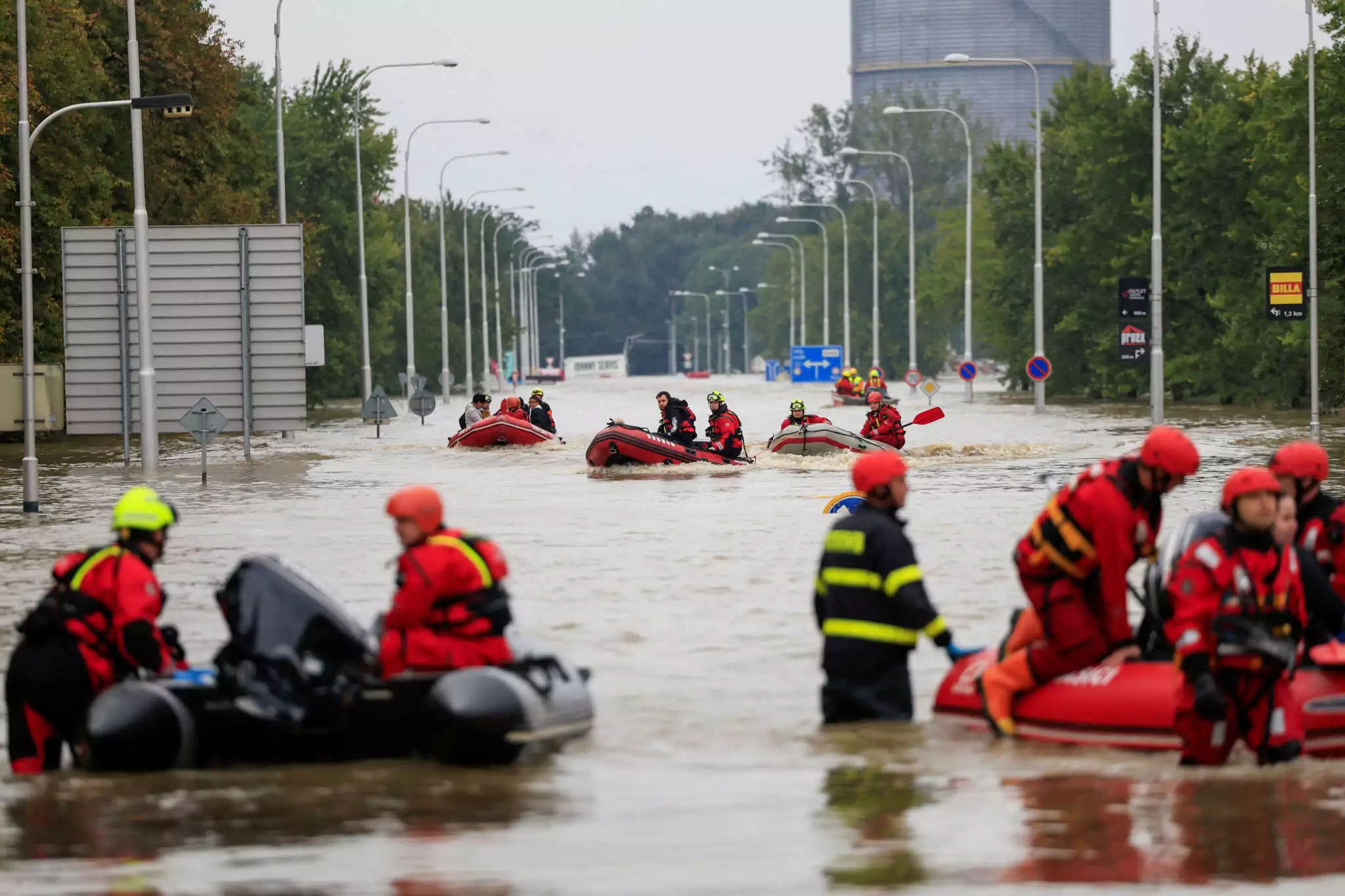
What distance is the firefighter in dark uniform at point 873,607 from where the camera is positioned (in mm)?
11320

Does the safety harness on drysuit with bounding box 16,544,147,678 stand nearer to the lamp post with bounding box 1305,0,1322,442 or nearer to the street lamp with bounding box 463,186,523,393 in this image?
the lamp post with bounding box 1305,0,1322,442

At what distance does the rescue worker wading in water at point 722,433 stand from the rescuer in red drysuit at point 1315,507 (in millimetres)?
26415

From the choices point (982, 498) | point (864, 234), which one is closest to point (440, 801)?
point (982, 498)

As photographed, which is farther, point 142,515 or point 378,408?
point 378,408

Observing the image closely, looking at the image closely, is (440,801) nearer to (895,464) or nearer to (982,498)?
(895,464)

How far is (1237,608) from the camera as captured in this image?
10242mm

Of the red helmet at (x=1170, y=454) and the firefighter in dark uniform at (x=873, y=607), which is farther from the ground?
the red helmet at (x=1170, y=454)

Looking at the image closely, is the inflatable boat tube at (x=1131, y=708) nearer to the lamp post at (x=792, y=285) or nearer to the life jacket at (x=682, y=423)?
the life jacket at (x=682, y=423)

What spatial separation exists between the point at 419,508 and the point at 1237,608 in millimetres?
3810

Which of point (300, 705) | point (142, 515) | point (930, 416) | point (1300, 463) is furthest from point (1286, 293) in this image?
point (142, 515)

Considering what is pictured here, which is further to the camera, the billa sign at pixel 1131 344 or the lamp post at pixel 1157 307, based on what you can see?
the billa sign at pixel 1131 344

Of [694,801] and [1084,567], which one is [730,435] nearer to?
[1084,567]

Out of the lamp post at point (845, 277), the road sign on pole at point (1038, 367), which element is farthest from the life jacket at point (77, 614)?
the lamp post at point (845, 277)

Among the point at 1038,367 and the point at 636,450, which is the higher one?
the point at 1038,367
